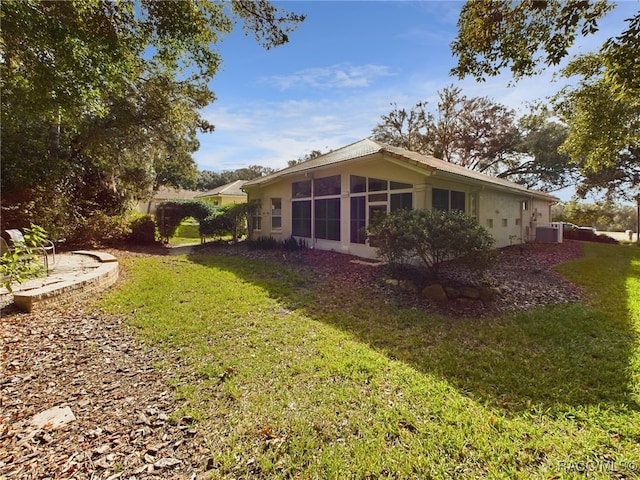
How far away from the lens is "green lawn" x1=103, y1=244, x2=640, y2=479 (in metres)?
2.23

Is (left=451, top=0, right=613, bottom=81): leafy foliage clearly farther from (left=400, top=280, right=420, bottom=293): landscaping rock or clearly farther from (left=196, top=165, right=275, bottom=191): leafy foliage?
(left=196, top=165, right=275, bottom=191): leafy foliage

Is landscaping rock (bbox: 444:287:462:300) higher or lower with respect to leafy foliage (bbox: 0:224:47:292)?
lower

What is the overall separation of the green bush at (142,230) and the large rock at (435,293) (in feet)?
38.6

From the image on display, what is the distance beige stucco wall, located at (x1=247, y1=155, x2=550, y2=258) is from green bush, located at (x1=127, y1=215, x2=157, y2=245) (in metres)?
4.69

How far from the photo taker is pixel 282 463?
7.23ft

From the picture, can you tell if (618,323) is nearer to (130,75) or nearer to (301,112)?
Answer: (130,75)

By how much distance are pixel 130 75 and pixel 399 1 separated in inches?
233

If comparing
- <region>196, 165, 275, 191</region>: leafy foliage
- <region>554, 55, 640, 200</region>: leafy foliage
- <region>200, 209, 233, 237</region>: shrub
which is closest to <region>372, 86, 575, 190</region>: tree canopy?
<region>554, 55, 640, 200</region>: leafy foliage

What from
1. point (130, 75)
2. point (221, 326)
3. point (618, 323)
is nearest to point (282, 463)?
point (221, 326)

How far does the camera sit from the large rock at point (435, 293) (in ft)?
19.7

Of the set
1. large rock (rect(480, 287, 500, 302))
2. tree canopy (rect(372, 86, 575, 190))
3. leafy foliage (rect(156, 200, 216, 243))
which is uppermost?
tree canopy (rect(372, 86, 575, 190))

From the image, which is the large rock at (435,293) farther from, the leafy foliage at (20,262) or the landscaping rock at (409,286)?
the leafy foliage at (20,262)

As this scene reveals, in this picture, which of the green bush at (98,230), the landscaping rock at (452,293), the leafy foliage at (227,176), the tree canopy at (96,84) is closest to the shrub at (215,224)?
the green bush at (98,230)

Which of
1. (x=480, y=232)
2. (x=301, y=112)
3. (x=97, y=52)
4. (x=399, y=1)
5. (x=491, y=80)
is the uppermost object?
(x=301, y=112)
